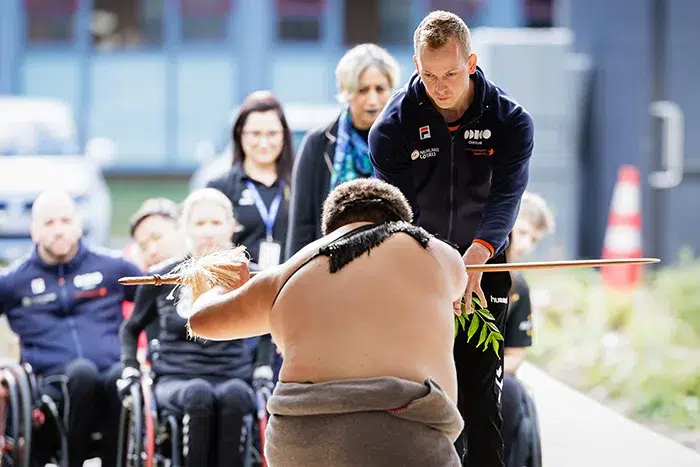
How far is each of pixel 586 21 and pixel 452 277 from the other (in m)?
10.9

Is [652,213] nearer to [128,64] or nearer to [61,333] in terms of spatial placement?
[61,333]

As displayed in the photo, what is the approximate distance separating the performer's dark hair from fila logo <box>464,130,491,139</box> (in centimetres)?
73

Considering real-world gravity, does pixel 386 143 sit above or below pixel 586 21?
below

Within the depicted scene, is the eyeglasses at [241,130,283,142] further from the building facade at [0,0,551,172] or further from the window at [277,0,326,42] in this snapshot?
the window at [277,0,326,42]

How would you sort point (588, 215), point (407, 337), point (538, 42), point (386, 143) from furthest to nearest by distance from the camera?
point (588, 215) < point (538, 42) < point (386, 143) < point (407, 337)

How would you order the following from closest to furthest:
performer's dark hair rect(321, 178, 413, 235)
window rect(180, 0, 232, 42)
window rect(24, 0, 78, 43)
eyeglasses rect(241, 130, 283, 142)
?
performer's dark hair rect(321, 178, 413, 235)
eyeglasses rect(241, 130, 283, 142)
window rect(24, 0, 78, 43)
window rect(180, 0, 232, 42)

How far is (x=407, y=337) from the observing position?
3.67 metres

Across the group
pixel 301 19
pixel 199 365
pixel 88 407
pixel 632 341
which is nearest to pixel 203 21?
pixel 301 19

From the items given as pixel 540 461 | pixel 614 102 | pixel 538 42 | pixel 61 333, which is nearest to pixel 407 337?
pixel 540 461

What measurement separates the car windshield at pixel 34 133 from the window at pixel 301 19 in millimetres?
9930

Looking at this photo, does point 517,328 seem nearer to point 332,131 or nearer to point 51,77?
point 332,131

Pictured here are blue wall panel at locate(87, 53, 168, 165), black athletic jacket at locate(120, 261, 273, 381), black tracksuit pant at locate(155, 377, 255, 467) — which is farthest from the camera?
blue wall panel at locate(87, 53, 168, 165)

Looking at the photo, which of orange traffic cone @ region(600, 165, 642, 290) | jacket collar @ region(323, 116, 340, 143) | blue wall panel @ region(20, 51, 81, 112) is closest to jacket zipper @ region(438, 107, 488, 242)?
jacket collar @ region(323, 116, 340, 143)

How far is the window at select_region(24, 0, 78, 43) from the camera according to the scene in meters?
25.7
